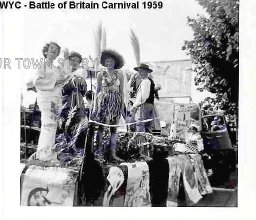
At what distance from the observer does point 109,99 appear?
301 cm

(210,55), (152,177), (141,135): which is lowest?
(152,177)

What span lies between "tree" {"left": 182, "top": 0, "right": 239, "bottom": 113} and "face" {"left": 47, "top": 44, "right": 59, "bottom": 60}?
0.62 m

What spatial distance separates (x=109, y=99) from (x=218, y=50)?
59 centimetres

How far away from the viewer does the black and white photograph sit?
9.75ft

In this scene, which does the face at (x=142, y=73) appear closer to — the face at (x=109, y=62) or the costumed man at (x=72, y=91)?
the face at (x=109, y=62)

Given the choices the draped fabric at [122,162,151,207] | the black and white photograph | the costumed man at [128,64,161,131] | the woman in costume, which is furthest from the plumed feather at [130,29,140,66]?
the draped fabric at [122,162,151,207]

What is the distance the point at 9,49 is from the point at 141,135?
2.53 feet

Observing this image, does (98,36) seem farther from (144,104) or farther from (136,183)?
(136,183)

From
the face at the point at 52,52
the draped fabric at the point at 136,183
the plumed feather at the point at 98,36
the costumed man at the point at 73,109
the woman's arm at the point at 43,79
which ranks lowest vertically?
the draped fabric at the point at 136,183

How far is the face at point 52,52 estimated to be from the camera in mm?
2971

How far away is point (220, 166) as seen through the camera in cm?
302

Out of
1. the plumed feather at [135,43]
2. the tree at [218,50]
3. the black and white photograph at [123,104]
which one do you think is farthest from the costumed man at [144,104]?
the tree at [218,50]

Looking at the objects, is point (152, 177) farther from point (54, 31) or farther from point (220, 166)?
point (54, 31)
